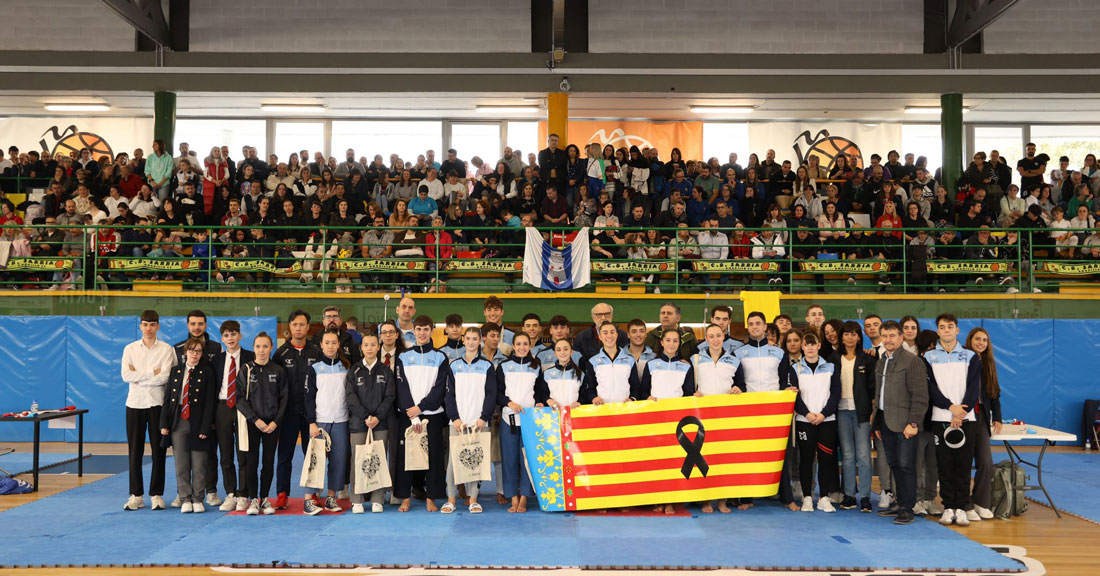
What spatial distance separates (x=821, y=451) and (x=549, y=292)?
6754mm

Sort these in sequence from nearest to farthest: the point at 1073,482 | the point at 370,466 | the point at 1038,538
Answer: the point at 1038,538 < the point at 370,466 < the point at 1073,482

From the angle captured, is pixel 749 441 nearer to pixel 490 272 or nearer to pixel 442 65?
pixel 490 272

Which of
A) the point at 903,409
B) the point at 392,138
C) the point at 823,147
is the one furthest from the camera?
the point at 392,138

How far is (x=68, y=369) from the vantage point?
13.7 meters

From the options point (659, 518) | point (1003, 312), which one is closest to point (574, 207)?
point (1003, 312)

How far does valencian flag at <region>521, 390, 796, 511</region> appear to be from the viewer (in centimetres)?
852

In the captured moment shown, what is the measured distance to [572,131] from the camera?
22.3 m

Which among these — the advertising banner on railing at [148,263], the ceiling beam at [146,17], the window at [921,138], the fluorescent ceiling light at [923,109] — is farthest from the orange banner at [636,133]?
the advertising banner on railing at [148,263]

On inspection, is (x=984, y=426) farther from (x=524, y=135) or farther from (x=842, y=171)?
(x=524, y=135)

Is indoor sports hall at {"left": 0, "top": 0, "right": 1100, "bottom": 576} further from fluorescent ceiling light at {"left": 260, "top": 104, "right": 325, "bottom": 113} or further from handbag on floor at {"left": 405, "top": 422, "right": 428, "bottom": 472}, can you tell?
fluorescent ceiling light at {"left": 260, "top": 104, "right": 325, "bottom": 113}

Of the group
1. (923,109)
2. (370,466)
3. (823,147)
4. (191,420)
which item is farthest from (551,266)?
(923,109)

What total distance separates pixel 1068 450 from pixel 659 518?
8694 mm

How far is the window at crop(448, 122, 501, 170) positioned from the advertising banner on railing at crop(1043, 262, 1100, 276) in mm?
13230

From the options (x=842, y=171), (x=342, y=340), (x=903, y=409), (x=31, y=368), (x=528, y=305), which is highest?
(x=842, y=171)
